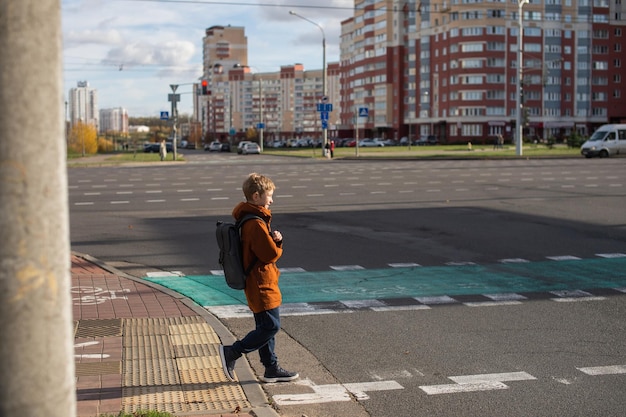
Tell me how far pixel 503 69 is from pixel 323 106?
67980 millimetres

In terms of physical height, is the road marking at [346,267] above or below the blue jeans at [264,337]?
below

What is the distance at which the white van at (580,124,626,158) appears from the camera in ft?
175

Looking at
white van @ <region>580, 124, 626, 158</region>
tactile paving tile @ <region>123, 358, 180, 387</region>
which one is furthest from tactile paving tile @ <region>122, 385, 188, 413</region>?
white van @ <region>580, 124, 626, 158</region>

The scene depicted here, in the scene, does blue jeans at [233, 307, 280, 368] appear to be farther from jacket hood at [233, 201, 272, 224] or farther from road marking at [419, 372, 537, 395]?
road marking at [419, 372, 537, 395]

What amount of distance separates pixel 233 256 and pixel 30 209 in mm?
3604

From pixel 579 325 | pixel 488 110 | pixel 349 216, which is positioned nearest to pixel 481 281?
pixel 579 325

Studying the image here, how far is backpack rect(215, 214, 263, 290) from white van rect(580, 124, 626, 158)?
50.6 meters

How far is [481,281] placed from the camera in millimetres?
10633

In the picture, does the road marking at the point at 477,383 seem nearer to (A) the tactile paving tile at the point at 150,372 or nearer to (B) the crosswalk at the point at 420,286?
(A) the tactile paving tile at the point at 150,372

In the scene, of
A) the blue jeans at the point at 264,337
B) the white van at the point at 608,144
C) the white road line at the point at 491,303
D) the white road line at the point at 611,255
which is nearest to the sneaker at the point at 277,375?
the blue jeans at the point at 264,337

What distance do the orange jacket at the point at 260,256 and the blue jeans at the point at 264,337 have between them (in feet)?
0.22

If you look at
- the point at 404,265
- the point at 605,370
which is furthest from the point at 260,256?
the point at 404,265

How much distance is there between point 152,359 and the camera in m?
6.70

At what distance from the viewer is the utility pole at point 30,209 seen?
2.37m
